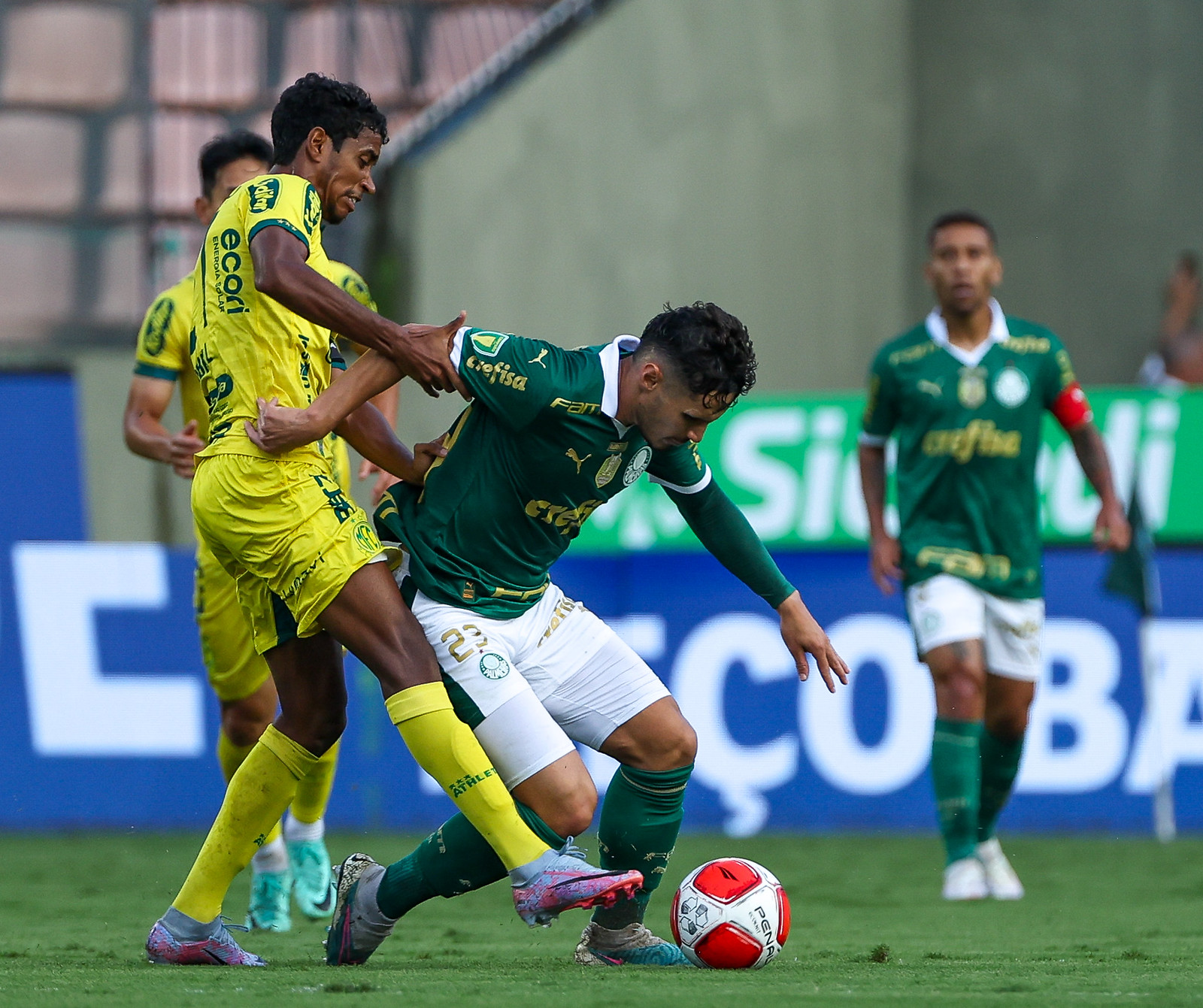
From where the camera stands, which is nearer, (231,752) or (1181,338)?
(231,752)

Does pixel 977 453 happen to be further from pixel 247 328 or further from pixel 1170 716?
pixel 247 328

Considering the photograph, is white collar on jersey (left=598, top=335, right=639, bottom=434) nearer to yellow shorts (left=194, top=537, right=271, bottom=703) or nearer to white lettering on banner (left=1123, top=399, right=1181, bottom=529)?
yellow shorts (left=194, top=537, right=271, bottom=703)

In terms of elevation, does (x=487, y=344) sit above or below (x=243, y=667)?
above

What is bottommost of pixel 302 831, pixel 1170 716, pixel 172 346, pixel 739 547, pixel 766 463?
pixel 302 831

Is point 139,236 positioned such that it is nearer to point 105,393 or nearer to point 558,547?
point 105,393

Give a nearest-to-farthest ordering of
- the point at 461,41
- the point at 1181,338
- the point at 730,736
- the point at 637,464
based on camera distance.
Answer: the point at 637,464 < the point at 730,736 < the point at 461,41 < the point at 1181,338

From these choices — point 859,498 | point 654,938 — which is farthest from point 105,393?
point 654,938

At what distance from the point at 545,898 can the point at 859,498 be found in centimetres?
547

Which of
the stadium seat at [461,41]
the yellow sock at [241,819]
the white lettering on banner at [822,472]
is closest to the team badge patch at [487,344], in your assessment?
the yellow sock at [241,819]

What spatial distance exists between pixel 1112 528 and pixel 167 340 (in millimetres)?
3528

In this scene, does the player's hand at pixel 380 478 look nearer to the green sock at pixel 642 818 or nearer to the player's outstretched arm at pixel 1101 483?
the green sock at pixel 642 818

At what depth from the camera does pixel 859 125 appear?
1356 centimetres

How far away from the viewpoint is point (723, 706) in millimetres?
9266

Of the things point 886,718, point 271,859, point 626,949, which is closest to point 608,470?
point 626,949
